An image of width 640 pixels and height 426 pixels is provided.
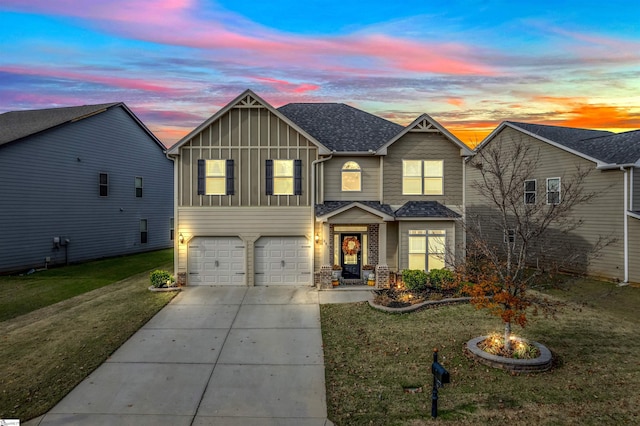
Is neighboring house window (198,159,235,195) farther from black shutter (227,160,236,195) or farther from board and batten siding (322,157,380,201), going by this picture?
board and batten siding (322,157,380,201)

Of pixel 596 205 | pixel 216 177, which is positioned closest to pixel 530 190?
pixel 596 205

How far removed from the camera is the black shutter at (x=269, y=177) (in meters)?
17.2

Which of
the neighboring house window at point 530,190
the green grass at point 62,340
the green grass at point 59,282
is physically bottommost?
the green grass at point 62,340

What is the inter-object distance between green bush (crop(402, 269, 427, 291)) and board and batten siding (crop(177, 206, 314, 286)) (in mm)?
4652

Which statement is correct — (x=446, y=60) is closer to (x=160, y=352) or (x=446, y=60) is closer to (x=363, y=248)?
(x=363, y=248)

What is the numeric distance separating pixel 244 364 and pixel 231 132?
11176 millimetres

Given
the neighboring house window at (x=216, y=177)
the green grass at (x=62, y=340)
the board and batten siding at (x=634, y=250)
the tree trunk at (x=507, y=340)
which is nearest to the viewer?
the green grass at (x=62, y=340)

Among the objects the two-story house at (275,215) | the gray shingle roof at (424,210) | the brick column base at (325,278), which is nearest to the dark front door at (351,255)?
the two-story house at (275,215)

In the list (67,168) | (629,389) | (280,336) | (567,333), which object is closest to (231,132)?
(280,336)

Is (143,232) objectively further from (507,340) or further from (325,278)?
(507,340)

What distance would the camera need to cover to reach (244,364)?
30.0 feet

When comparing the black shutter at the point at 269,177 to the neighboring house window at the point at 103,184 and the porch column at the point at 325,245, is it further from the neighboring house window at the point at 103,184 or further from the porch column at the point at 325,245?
the neighboring house window at the point at 103,184

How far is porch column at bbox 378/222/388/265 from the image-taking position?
16.8 m

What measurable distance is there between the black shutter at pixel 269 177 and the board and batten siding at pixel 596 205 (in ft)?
33.6
